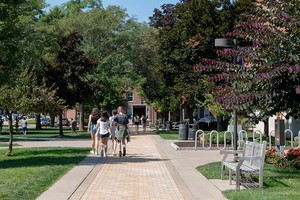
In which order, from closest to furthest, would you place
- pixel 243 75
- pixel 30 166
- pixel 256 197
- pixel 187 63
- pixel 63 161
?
pixel 256 197 → pixel 243 75 → pixel 30 166 → pixel 63 161 → pixel 187 63

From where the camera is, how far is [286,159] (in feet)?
35.0

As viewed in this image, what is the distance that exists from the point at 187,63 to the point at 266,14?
18996 mm

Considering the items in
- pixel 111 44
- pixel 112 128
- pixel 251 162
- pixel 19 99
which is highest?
pixel 111 44

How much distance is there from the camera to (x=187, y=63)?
27.3 metres

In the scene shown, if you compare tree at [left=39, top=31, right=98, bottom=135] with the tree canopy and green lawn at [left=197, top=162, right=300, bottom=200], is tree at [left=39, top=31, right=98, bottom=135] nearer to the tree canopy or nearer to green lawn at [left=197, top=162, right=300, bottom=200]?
green lawn at [left=197, top=162, right=300, bottom=200]

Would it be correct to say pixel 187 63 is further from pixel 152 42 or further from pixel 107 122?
pixel 107 122

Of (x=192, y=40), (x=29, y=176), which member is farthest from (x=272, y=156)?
(x=192, y=40)

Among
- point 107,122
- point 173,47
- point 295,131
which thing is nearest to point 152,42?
point 173,47

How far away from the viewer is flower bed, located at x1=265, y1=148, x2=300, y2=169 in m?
10.2

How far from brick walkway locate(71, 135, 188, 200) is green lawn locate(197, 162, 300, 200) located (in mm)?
1091

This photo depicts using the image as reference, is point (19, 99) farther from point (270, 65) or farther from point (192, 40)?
point (192, 40)

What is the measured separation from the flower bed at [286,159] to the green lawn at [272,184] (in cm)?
27

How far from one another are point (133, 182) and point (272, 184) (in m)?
A: 3.29

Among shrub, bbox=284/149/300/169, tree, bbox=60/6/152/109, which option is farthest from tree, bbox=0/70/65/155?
tree, bbox=60/6/152/109
